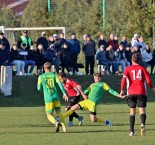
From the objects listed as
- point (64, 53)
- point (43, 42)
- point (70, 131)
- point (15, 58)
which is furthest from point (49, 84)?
point (43, 42)

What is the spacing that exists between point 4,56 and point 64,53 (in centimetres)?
332

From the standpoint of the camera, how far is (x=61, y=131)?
21.0 metres

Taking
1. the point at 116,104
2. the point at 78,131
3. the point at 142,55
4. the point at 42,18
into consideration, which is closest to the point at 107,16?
the point at 42,18

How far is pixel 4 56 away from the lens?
34688mm

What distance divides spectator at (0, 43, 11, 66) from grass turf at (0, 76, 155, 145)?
1.23 m

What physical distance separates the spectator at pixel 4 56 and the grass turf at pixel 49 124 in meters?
1.23

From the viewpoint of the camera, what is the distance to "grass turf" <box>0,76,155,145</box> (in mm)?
18188

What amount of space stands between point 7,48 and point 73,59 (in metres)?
4.01

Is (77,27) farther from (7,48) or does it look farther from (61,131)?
(61,131)

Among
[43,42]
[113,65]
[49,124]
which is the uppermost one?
[43,42]

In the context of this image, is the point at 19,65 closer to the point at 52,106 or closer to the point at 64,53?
the point at 64,53

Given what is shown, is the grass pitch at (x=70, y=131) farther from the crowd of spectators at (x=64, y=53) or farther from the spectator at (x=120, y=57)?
the spectator at (x=120, y=57)

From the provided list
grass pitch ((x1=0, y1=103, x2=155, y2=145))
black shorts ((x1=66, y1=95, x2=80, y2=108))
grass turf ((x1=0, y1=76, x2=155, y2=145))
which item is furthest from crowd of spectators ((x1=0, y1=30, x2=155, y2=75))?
black shorts ((x1=66, y1=95, x2=80, y2=108))

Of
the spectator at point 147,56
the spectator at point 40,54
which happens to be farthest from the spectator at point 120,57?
the spectator at point 40,54
